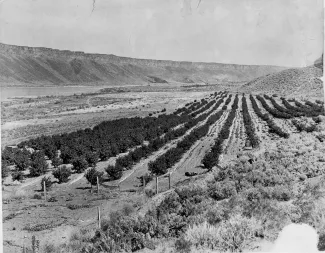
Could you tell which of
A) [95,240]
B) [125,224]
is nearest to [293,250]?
[125,224]

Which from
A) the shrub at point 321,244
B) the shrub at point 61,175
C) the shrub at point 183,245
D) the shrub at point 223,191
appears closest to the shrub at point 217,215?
the shrub at point 183,245

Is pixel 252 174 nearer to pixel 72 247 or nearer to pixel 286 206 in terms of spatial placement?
pixel 286 206

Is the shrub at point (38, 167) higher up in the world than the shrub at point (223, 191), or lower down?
lower down

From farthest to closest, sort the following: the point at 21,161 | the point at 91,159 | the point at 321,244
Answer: the point at 91,159, the point at 21,161, the point at 321,244

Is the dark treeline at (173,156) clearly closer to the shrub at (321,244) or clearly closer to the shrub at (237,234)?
the shrub at (237,234)

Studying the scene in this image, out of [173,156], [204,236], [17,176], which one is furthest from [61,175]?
[204,236]

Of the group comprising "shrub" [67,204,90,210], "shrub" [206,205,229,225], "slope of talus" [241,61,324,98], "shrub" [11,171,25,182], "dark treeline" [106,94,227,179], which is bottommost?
"shrub" [67,204,90,210]

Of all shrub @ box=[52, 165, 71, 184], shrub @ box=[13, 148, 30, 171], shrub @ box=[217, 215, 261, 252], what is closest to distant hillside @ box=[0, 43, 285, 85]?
shrub @ box=[13, 148, 30, 171]

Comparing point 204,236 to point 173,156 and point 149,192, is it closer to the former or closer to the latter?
point 149,192

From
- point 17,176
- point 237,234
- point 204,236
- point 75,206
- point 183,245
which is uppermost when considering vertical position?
point 237,234

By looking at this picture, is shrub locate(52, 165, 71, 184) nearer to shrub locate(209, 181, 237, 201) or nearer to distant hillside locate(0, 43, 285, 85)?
shrub locate(209, 181, 237, 201)

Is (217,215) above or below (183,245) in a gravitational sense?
above
